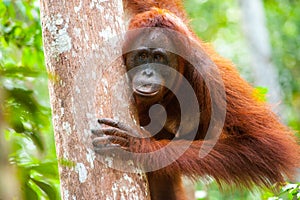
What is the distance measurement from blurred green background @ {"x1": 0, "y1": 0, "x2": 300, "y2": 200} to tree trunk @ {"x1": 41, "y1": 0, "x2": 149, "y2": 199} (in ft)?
0.41

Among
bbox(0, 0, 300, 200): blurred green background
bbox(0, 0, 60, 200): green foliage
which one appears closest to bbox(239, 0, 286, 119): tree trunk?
bbox(0, 0, 300, 200): blurred green background

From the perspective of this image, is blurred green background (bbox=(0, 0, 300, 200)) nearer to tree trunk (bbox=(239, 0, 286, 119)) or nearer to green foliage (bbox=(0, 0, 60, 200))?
green foliage (bbox=(0, 0, 60, 200))

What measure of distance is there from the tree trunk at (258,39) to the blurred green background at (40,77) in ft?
0.51

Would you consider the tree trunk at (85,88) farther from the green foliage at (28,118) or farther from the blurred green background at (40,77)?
the green foliage at (28,118)

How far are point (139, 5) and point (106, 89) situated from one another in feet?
5.76

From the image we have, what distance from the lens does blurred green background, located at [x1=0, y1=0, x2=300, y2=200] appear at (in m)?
1.30

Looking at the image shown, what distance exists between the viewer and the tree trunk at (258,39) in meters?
9.44

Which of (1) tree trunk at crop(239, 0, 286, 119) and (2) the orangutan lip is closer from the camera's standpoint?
(2) the orangutan lip

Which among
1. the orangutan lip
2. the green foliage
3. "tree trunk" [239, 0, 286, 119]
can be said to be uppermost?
"tree trunk" [239, 0, 286, 119]

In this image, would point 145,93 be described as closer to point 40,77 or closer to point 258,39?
point 40,77

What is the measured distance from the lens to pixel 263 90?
3865 mm

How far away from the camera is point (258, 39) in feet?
33.4

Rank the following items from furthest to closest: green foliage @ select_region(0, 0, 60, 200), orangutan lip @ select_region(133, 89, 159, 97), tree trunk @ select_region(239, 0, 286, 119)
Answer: tree trunk @ select_region(239, 0, 286, 119), orangutan lip @ select_region(133, 89, 159, 97), green foliage @ select_region(0, 0, 60, 200)

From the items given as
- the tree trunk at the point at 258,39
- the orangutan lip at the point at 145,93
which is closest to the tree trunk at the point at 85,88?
the orangutan lip at the point at 145,93
